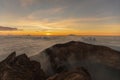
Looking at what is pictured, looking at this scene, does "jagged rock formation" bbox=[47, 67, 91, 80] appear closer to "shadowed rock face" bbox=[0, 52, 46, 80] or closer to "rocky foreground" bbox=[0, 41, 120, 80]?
"rocky foreground" bbox=[0, 41, 120, 80]

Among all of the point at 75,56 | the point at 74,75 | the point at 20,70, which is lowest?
the point at 20,70

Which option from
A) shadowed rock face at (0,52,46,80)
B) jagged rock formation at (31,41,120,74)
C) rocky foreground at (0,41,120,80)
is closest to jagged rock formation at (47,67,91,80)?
rocky foreground at (0,41,120,80)

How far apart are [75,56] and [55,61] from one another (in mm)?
1041

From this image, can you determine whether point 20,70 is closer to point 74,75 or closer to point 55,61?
point 55,61

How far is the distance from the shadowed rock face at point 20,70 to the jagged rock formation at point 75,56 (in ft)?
3.89

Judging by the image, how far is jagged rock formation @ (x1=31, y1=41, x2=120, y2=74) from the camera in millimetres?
9219

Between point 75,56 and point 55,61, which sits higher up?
point 75,56

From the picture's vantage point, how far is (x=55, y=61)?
9.69 m

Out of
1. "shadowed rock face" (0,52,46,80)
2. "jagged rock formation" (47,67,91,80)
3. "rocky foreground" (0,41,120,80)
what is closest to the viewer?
"jagged rock formation" (47,67,91,80)

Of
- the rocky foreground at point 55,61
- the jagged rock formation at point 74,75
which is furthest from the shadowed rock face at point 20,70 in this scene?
the jagged rock formation at point 74,75

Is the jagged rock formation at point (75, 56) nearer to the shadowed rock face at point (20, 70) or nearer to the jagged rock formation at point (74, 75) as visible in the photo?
the shadowed rock face at point (20, 70)

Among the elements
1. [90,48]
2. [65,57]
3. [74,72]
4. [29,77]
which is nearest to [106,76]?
[90,48]

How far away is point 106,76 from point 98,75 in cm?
38

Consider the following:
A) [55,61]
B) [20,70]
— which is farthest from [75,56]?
[20,70]
